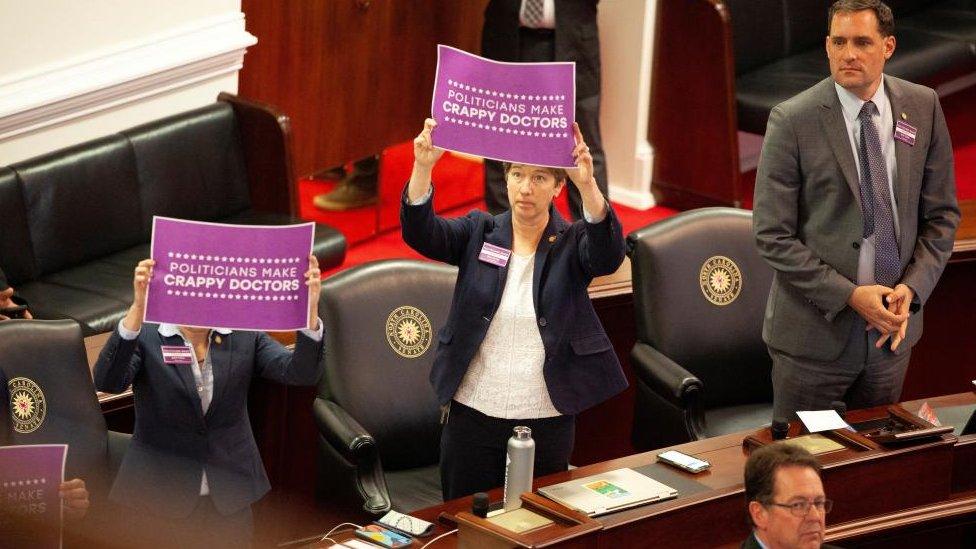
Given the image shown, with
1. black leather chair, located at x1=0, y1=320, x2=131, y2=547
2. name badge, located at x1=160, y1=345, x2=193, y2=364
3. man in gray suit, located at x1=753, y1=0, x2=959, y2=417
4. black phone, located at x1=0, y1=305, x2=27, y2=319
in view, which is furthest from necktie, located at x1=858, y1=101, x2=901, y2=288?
black phone, located at x1=0, y1=305, x2=27, y2=319

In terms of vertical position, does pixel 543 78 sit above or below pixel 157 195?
above

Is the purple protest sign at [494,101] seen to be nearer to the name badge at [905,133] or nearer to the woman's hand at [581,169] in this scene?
the woman's hand at [581,169]

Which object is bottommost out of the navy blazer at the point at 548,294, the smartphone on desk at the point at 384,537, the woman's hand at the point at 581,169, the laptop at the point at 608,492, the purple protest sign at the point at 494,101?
the smartphone on desk at the point at 384,537

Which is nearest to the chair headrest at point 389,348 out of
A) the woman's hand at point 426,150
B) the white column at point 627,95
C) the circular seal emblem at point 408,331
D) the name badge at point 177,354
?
the circular seal emblem at point 408,331

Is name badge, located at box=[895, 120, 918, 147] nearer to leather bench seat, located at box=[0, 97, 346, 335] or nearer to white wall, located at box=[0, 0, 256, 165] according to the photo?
leather bench seat, located at box=[0, 97, 346, 335]

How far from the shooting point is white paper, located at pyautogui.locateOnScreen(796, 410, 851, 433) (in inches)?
144

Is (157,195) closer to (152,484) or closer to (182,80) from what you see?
(182,80)

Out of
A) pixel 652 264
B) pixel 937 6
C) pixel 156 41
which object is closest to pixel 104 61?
pixel 156 41

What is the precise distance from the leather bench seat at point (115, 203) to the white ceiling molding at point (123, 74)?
156 millimetres

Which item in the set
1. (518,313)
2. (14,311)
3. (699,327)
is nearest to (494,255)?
(518,313)

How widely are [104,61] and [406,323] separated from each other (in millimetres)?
1943

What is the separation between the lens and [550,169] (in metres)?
3.43

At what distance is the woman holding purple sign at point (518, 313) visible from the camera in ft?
11.2

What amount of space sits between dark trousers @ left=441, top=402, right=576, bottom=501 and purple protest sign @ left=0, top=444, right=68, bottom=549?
0.94 meters
